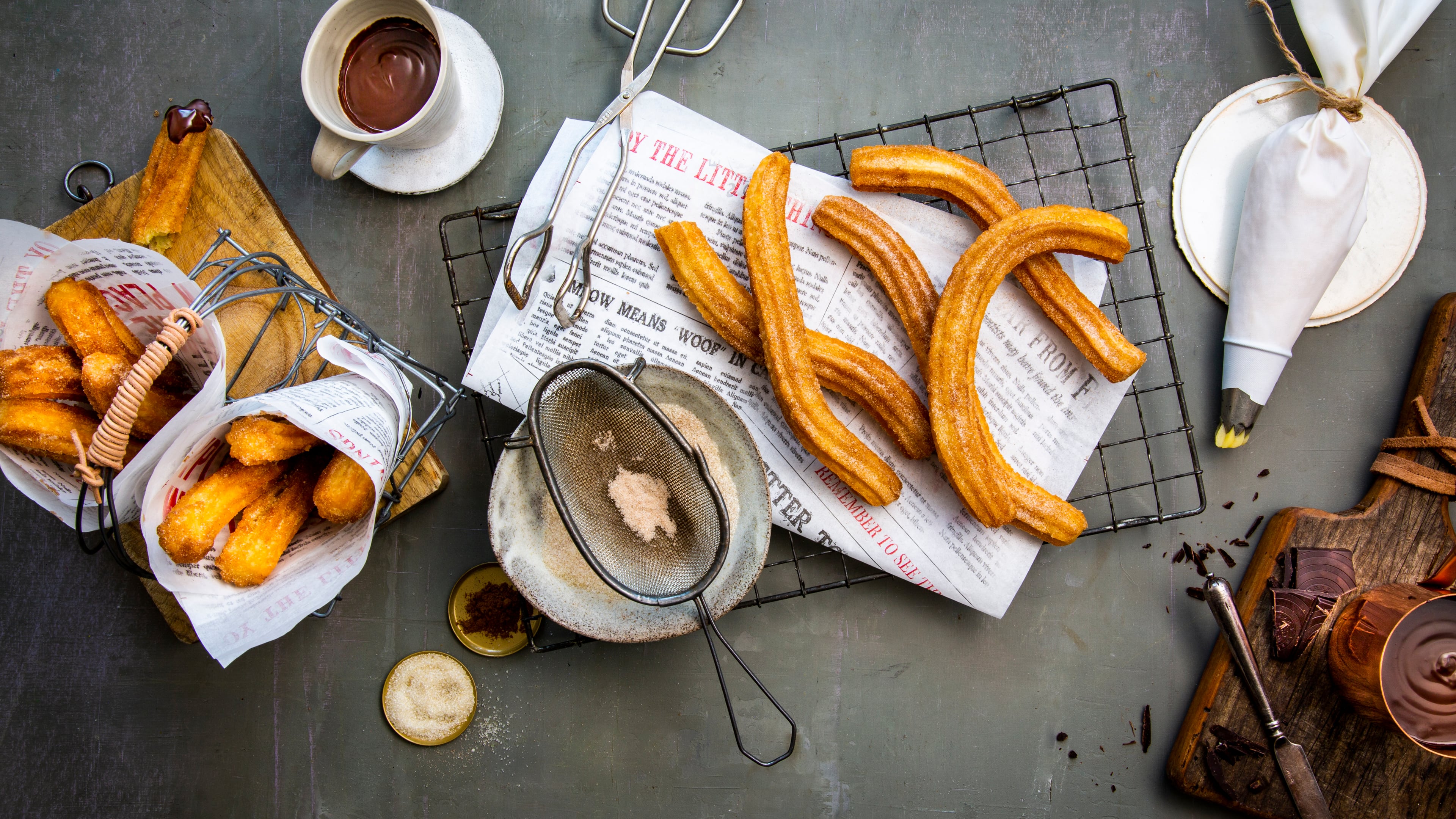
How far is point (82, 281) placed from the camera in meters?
0.95

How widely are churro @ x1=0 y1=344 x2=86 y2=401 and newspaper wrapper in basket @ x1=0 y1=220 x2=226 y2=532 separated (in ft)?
0.14

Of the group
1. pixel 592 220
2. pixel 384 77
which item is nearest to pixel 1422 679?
pixel 592 220

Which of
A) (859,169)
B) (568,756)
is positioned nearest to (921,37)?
(859,169)

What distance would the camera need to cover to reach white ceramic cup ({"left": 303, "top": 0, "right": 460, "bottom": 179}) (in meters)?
1.03

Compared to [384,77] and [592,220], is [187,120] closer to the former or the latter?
[384,77]

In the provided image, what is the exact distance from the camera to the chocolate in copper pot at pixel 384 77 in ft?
3.61

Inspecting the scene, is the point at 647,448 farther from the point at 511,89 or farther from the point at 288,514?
the point at 511,89

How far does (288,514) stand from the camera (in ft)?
3.02

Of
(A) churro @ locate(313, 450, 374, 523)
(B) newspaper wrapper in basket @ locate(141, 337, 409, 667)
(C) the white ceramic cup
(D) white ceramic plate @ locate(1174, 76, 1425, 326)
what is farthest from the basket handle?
(D) white ceramic plate @ locate(1174, 76, 1425, 326)

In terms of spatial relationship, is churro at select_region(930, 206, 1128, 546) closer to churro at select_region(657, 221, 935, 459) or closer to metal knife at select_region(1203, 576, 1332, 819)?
churro at select_region(657, 221, 935, 459)

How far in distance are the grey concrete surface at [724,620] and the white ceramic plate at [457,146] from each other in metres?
0.04

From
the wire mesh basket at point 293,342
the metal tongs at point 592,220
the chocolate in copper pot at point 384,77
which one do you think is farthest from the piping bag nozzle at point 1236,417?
the chocolate in copper pot at point 384,77

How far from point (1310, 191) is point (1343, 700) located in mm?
769

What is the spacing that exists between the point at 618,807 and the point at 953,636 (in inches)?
24.0
